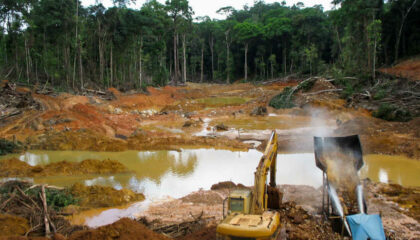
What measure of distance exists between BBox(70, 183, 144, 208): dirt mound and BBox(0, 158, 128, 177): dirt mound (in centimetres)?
257

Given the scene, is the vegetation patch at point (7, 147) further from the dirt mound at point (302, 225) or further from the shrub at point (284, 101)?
the shrub at point (284, 101)

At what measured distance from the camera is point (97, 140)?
59.9 ft

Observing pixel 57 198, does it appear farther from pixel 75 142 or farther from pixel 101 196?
pixel 75 142

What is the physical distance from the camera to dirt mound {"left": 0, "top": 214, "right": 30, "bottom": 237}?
7477mm

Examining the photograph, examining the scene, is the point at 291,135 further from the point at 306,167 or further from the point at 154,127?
the point at 154,127

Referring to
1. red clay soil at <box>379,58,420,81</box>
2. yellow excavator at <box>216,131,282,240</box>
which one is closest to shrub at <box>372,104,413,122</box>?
red clay soil at <box>379,58,420,81</box>

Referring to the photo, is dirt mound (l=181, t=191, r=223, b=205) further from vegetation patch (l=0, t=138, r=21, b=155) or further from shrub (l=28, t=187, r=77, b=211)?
vegetation patch (l=0, t=138, r=21, b=155)

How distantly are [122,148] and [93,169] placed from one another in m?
3.93

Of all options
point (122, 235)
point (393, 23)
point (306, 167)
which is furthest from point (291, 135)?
point (393, 23)

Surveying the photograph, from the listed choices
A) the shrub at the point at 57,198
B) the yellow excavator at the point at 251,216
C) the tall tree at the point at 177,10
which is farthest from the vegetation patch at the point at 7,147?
the tall tree at the point at 177,10

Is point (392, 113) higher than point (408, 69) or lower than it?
lower

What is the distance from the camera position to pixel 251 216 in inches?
225

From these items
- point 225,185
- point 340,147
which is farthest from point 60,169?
point 340,147

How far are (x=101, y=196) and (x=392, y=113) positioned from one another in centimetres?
1727
